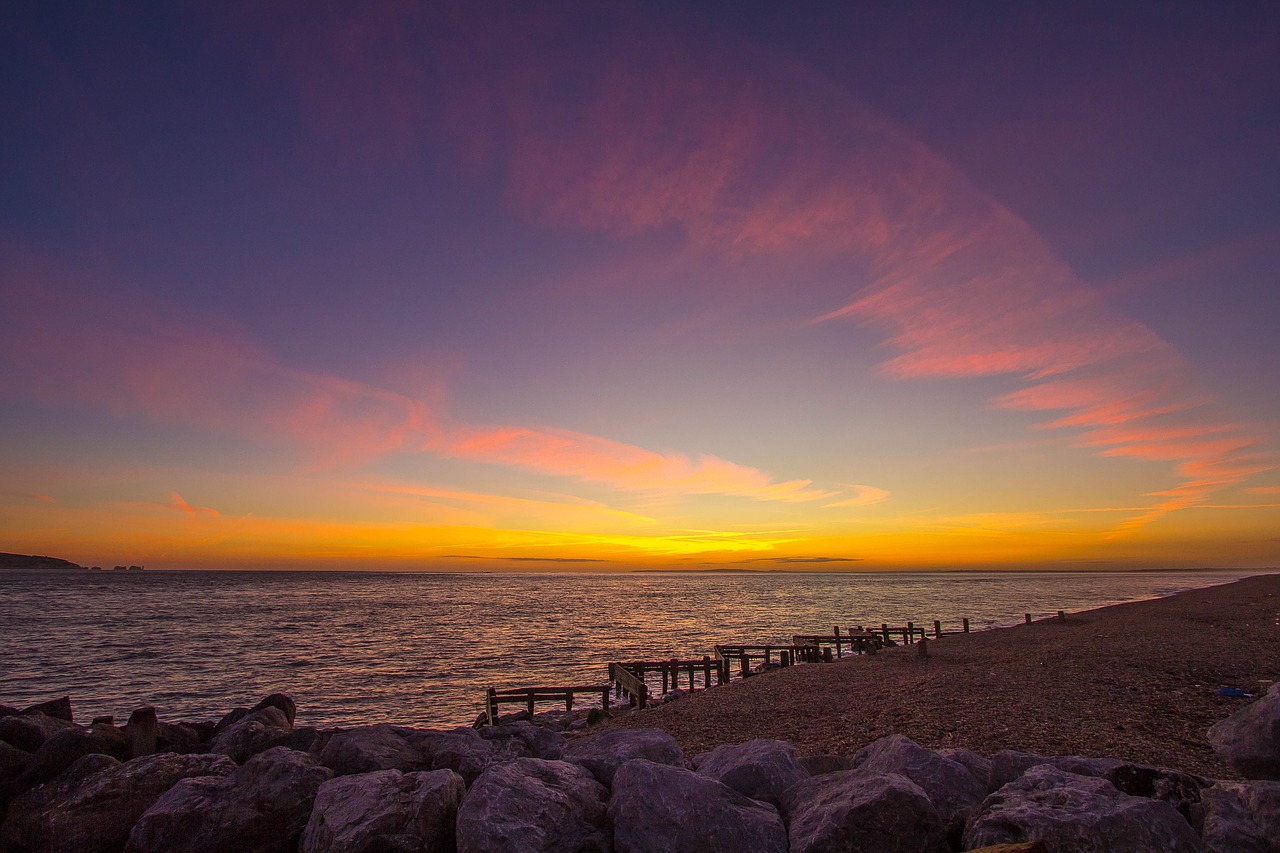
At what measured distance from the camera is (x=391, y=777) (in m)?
7.49

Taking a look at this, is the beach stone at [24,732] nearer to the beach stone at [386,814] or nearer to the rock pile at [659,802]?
the rock pile at [659,802]

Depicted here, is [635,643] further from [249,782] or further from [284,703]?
[249,782]

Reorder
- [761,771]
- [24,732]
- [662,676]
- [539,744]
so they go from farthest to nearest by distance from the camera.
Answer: [662,676] < [539,744] < [24,732] < [761,771]

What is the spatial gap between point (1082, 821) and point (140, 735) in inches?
569

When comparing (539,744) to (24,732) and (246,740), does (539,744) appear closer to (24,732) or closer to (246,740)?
(246,740)

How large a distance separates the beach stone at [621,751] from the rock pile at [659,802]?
0.03 metres

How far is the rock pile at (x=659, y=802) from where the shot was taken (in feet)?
18.6

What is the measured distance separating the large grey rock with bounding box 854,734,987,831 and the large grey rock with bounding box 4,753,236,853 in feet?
28.8

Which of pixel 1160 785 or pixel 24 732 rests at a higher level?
pixel 1160 785

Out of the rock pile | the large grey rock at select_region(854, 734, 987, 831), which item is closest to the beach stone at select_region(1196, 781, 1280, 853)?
the rock pile

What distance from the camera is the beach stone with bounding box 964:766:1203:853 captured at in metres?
5.24

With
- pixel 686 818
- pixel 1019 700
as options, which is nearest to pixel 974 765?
pixel 686 818

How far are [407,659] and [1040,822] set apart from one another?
3926cm

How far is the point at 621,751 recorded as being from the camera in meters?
8.71
